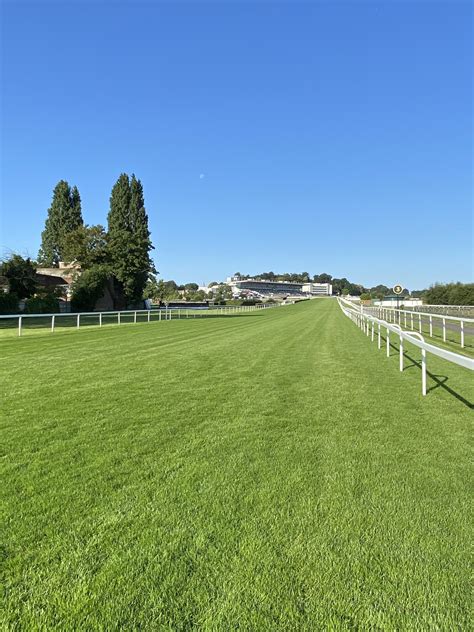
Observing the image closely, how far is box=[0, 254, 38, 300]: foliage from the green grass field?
3850 centimetres

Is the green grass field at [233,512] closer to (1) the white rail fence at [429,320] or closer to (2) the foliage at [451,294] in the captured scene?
(1) the white rail fence at [429,320]

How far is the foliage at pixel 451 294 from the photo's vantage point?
72.9m

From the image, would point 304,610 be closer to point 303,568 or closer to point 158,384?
point 303,568

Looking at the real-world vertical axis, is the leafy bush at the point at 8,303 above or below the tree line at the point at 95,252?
below

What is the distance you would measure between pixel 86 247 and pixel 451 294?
62.5 m

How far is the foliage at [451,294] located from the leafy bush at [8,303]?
6577cm

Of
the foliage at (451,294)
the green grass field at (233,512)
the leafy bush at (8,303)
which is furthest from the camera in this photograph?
the foliage at (451,294)

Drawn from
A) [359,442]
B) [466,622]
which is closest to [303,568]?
[466,622]

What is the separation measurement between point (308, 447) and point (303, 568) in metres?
2.12

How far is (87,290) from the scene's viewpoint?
152 feet

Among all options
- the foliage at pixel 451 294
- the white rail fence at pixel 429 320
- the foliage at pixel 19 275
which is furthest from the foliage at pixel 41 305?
Answer: the foliage at pixel 451 294

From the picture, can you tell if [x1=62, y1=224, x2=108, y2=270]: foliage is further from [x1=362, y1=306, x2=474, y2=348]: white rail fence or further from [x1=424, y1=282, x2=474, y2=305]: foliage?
[x1=424, y1=282, x2=474, y2=305]: foliage

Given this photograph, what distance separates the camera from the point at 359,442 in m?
4.68

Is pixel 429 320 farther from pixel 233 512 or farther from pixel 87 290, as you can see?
pixel 87 290
